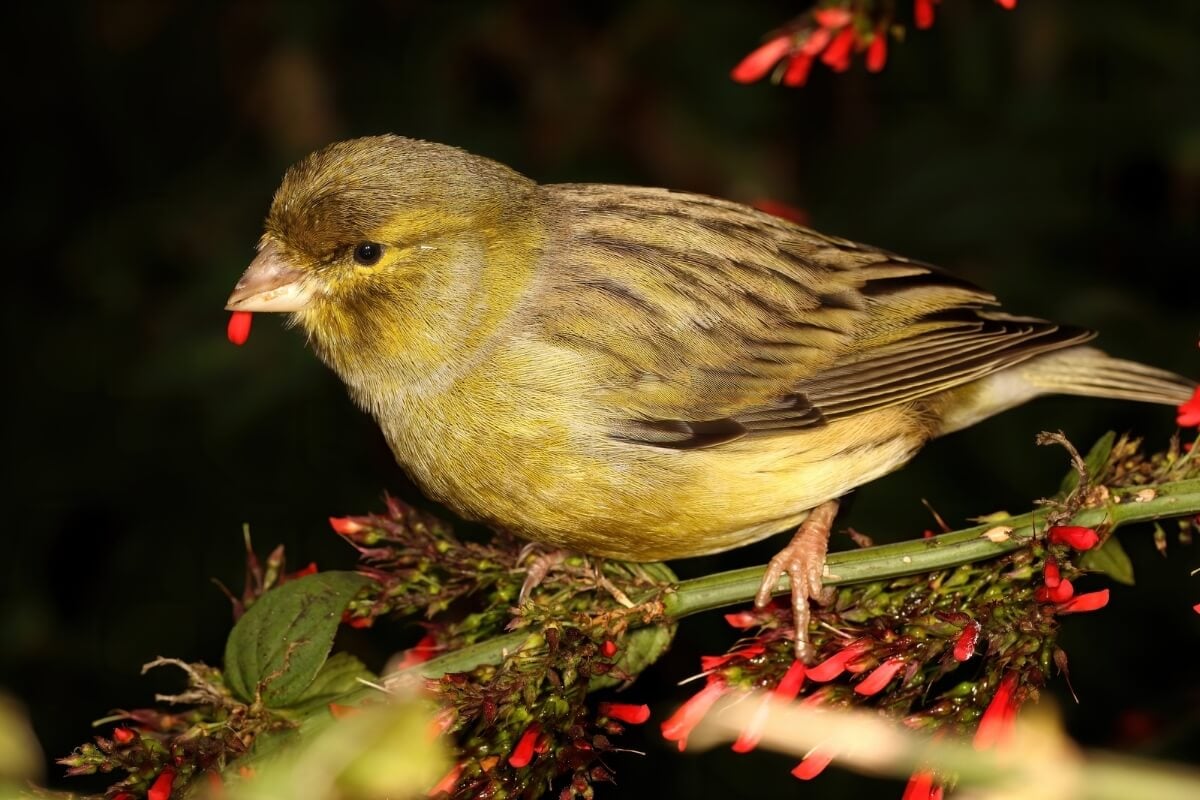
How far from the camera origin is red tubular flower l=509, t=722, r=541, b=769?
2.35 metres

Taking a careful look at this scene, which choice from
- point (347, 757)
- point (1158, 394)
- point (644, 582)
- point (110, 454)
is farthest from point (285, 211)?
point (347, 757)

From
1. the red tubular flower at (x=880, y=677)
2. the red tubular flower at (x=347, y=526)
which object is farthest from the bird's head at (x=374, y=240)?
the red tubular flower at (x=880, y=677)

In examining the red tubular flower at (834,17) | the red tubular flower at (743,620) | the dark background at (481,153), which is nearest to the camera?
the red tubular flower at (743,620)

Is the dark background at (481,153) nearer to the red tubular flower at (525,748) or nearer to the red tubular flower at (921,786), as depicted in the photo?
the red tubular flower at (921,786)

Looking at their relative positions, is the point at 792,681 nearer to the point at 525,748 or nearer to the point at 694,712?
the point at 694,712

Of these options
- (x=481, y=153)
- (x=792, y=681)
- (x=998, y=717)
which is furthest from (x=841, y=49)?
(x=481, y=153)

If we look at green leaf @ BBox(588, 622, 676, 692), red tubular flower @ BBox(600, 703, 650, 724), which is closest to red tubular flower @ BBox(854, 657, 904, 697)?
red tubular flower @ BBox(600, 703, 650, 724)

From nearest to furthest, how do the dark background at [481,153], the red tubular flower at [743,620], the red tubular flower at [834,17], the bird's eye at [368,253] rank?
the red tubular flower at [743,620] → the red tubular flower at [834,17] → the bird's eye at [368,253] → the dark background at [481,153]

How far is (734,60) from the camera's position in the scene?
187 inches

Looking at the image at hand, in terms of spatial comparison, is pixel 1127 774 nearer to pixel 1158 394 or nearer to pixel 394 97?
pixel 1158 394

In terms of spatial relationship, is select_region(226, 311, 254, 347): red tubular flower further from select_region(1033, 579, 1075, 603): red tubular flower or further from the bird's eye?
select_region(1033, 579, 1075, 603): red tubular flower

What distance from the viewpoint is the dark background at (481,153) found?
13.6ft

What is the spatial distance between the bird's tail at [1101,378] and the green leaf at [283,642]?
2.04 meters

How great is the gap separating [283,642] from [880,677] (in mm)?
1060
